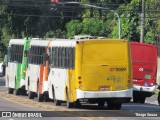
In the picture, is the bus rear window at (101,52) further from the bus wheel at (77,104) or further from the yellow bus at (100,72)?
the bus wheel at (77,104)

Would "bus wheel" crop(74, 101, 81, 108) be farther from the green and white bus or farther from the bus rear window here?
the green and white bus

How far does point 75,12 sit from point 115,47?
217ft

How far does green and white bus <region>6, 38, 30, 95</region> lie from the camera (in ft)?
141

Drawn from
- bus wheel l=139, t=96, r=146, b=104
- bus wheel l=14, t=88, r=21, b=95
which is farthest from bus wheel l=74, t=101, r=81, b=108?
bus wheel l=14, t=88, r=21, b=95

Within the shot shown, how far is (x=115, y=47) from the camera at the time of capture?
106 ft

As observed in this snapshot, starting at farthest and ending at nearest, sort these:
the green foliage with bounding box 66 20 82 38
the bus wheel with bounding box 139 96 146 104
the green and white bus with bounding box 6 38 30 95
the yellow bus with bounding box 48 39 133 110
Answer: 1. the green foliage with bounding box 66 20 82 38
2. the green and white bus with bounding box 6 38 30 95
3. the bus wheel with bounding box 139 96 146 104
4. the yellow bus with bounding box 48 39 133 110

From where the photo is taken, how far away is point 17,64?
146 ft

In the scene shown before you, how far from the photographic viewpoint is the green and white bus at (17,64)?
43.1m

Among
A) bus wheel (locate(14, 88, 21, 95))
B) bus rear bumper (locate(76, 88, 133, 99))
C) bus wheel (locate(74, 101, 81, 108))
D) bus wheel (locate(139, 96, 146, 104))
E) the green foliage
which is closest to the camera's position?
bus rear bumper (locate(76, 88, 133, 99))

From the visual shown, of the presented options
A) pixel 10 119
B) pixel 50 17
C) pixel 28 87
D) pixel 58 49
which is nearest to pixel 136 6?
pixel 50 17

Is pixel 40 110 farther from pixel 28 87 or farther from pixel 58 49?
pixel 28 87

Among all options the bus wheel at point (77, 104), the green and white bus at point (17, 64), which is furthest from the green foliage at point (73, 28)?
the bus wheel at point (77, 104)

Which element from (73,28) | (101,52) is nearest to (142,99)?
(101,52)


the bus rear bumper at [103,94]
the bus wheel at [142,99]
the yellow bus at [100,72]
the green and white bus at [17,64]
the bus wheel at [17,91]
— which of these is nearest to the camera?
the bus rear bumper at [103,94]
